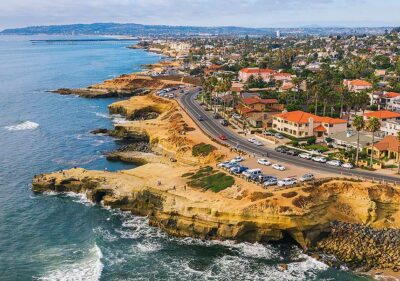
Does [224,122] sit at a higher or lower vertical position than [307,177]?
lower

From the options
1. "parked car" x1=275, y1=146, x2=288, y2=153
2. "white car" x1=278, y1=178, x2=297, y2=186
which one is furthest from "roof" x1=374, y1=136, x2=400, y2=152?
"white car" x1=278, y1=178, x2=297, y2=186

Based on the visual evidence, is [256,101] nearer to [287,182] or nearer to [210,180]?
[210,180]

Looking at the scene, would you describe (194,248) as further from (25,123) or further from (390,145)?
(25,123)

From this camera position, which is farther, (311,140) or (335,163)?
(311,140)

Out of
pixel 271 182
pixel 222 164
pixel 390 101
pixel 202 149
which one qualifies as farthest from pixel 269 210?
pixel 390 101

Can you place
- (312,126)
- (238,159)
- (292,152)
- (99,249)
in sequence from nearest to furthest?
(99,249)
(238,159)
(292,152)
(312,126)

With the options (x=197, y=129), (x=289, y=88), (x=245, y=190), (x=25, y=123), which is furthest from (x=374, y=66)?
(x=245, y=190)

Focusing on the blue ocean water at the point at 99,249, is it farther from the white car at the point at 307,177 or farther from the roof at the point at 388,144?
the roof at the point at 388,144
